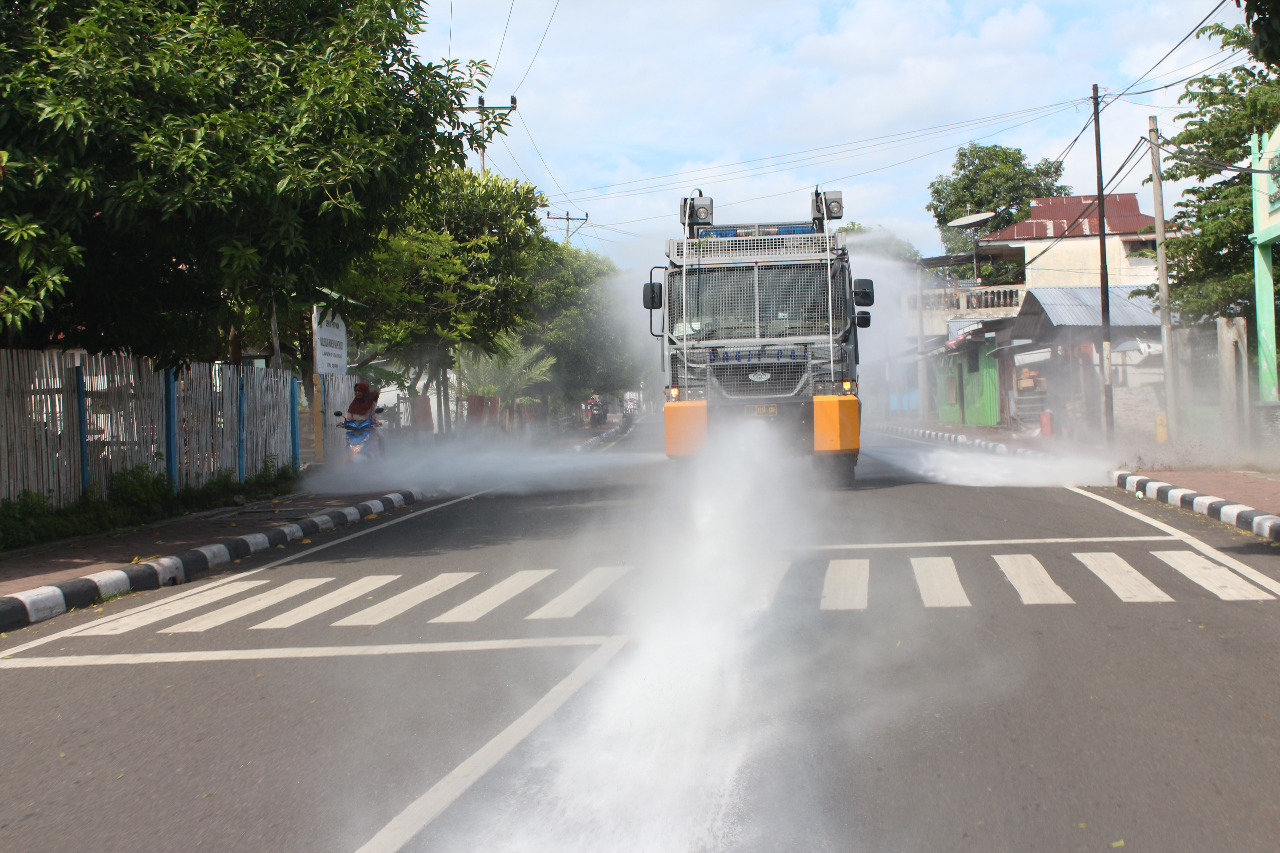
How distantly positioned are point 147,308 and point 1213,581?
11.0 metres

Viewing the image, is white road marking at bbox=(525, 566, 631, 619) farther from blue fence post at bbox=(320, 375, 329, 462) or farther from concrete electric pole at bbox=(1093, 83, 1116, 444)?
concrete electric pole at bbox=(1093, 83, 1116, 444)

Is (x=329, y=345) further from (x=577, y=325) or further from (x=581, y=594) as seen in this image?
(x=577, y=325)

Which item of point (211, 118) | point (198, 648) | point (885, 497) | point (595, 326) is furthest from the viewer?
point (595, 326)

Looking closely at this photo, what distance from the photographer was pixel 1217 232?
838 inches

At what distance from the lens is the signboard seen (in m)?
17.1

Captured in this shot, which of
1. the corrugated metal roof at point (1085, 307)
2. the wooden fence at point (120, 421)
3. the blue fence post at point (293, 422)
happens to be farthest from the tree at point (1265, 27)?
the corrugated metal roof at point (1085, 307)

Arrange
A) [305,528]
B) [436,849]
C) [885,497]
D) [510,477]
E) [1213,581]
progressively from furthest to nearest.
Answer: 1. [510,477]
2. [885,497]
3. [305,528]
4. [1213,581]
5. [436,849]

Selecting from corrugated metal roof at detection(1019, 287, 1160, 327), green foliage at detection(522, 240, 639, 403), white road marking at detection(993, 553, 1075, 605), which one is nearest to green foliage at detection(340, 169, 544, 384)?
corrugated metal roof at detection(1019, 287, 1160, 327)

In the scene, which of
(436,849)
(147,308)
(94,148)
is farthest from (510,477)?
(436,849)

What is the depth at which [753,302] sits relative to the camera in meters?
14.4

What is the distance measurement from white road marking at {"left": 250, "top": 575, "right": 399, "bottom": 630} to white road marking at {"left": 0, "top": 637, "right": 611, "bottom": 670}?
2.38 ft

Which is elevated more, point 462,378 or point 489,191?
point 489,191

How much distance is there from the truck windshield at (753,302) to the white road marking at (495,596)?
255 inches

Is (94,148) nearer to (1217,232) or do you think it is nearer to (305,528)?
(305,528)
